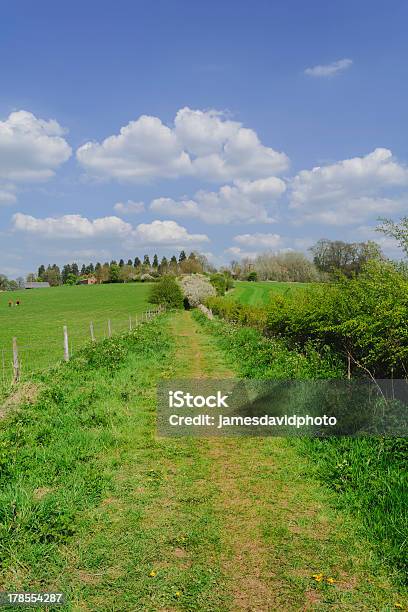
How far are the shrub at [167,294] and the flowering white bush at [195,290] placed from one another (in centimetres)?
192

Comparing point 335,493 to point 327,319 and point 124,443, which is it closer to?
point 124,443

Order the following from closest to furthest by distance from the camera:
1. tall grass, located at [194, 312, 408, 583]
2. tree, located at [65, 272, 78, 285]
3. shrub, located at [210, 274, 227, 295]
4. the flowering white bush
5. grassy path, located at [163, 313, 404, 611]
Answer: grassy path, located at [163, 313, 404, 611] → tall grass, located at [194, 312, 408, 583] → the flowering white bush → shrub, located at [210, 274, 227, 295] → tree, located at [65, 272, 78, 285]

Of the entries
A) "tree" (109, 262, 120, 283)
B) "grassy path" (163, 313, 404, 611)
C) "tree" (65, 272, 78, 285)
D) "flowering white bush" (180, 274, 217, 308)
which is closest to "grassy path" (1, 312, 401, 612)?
"grassy path" (163, 313, 404, 611)

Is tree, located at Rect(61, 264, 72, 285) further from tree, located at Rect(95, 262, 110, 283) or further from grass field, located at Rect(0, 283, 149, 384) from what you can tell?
grass field, located at Rect(0, 283, 149, 384)

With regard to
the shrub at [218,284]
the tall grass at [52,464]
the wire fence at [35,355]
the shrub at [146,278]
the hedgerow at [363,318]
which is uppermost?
the shrub at [146,278]

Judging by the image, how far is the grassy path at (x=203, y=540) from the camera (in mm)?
3684

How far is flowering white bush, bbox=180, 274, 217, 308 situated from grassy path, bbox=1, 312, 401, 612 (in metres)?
50.2

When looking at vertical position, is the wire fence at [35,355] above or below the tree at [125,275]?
below

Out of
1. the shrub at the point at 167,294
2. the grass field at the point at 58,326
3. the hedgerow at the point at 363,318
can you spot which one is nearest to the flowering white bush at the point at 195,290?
the shrub at the point at 167,294

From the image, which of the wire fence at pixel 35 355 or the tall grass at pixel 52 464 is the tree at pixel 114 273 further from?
the tall grass at pixel 52 464

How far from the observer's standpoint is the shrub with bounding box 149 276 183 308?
184 ft

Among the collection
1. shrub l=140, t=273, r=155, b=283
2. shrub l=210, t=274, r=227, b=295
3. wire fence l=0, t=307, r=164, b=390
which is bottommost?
wire fence l=0, t=307, r=164, b=390

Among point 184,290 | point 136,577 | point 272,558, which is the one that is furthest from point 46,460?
point 184,290

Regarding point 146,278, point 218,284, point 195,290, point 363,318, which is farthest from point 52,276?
point 363,318
